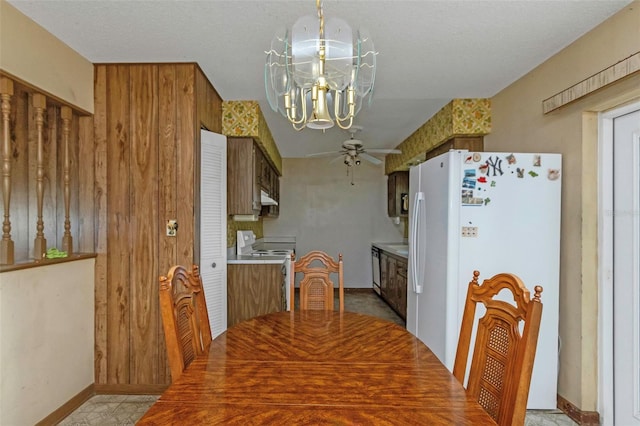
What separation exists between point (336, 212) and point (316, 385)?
17.5ft

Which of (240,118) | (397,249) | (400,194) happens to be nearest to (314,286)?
(240,118)

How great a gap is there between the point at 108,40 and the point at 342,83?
1.83m

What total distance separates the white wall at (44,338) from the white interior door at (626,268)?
3.63 m

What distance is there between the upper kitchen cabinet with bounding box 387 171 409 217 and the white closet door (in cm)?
332

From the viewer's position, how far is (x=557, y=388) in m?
2.53

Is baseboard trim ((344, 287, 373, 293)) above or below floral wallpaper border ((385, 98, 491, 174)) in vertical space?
below

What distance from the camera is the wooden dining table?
3.30 ft

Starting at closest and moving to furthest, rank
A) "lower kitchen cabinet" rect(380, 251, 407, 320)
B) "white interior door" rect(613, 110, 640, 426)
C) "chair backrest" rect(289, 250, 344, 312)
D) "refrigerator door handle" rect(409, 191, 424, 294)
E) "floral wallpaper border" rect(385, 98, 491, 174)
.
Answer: "white interior door" rect(613, 110, 640, 426)
"chair backrest" rect(289, 250, 344, 312)
"refrigerator door handle" rect(409, 191, 424, 294)
"floral wallpaper border" rect(385, 98, 491, 174)
"lower kitchen cabinet" rect(380, 251, 407, 320)

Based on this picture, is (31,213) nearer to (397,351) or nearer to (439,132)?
(397,351)

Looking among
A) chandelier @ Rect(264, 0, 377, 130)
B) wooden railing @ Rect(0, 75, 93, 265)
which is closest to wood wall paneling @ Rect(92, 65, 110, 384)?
wooden railing @ Rect(0, 75, 93, 265)

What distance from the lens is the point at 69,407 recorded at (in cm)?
238

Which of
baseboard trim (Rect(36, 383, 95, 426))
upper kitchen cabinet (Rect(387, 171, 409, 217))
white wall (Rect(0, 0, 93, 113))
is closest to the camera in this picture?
white wall (Rect(0, 0, 93, 113))

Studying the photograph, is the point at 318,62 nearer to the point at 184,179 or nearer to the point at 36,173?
the point at 184,179

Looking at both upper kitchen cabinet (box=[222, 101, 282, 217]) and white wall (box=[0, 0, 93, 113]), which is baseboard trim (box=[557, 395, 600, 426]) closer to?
upper kitchen cabinet (box=[222, 101, 282, 217])
